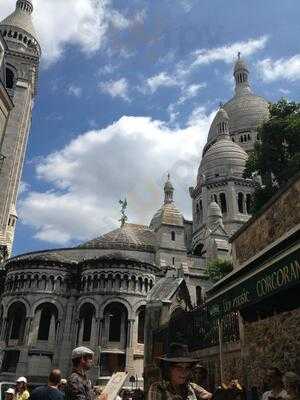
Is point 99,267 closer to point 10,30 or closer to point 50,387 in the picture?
point 50,387

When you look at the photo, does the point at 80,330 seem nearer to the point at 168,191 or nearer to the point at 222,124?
the point at 168,191

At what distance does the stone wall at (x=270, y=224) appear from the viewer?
806cm

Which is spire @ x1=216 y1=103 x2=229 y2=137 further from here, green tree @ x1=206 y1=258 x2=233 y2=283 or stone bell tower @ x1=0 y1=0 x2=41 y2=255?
green tree @ x1=206 y1=258 x2=233 y2=283

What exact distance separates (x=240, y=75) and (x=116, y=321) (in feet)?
203

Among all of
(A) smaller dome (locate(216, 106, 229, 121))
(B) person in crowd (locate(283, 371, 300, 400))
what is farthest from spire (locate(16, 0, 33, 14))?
(B) person in crowd (locate(283, 371, 300, 400))

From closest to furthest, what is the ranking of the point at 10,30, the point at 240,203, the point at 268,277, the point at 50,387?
the point at 50,387
the point at 268,277
the point at 240,203
the point at 10,30

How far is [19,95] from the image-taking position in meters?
48.9

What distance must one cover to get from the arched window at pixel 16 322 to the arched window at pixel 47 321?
1.34 metres

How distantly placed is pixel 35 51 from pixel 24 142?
13608 mm

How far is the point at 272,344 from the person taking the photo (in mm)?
8211

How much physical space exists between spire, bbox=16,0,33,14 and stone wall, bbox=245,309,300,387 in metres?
63.2

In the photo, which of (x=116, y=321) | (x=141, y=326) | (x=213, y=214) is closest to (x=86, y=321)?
(x=116, y=321)

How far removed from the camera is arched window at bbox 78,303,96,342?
99.5ft

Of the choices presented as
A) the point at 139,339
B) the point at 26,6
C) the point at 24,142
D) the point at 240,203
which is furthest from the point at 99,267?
the point at 26,6
